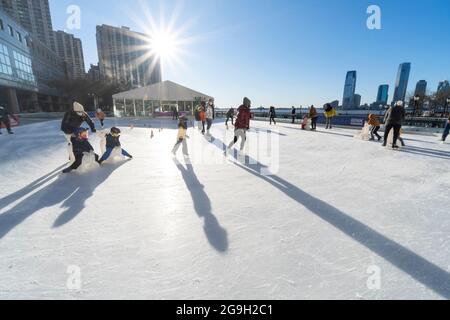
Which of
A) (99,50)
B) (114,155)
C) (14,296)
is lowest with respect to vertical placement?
(14,296)

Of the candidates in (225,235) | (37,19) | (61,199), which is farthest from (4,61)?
(37,19)

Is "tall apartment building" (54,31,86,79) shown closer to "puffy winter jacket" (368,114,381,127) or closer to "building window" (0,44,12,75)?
"building window" (0,44,12,75)

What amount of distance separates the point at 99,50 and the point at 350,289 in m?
88.7

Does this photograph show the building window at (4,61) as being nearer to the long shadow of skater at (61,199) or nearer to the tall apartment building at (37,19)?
the long shadow of skater at (61,199)

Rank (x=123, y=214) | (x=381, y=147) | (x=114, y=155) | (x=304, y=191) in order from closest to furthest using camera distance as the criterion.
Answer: (x=123, y=214), (x=304, y=191), (x=114, y=155), (x=381, y=147)

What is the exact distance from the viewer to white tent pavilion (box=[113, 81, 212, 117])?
2216 centimetres

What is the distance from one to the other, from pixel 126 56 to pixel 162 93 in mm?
68861

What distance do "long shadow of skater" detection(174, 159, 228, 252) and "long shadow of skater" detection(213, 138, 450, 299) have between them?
124cm

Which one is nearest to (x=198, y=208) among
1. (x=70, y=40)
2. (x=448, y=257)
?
(x=448, y=257)

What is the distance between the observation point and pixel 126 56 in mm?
76000

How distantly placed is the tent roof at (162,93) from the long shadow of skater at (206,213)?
20046 millimetres

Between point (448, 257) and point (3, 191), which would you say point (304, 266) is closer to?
point (448, 257)

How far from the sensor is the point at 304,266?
5.60 feet

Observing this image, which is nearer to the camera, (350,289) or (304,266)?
(350,289)
